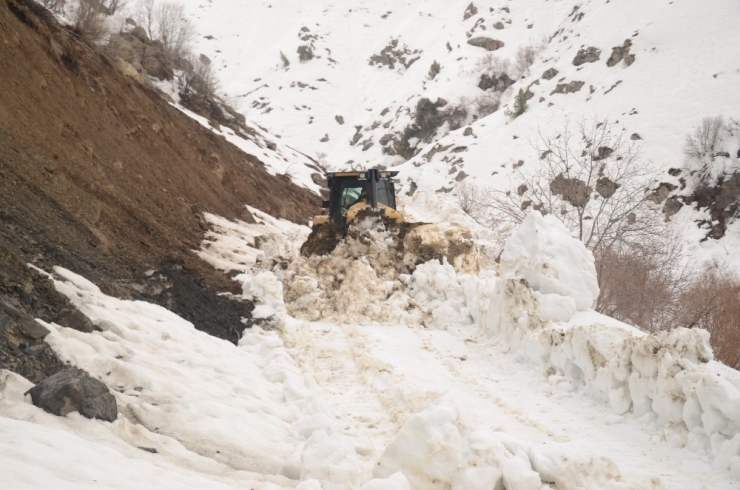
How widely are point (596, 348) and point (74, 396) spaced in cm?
458

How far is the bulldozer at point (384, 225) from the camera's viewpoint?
38.0ft

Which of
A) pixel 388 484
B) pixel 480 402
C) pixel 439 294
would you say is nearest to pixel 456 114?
pixel 439 294

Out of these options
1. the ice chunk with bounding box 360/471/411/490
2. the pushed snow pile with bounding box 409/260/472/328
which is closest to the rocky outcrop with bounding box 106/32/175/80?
the pushed snow pile with bounding box 409/260/472/328

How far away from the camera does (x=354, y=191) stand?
1391 cm

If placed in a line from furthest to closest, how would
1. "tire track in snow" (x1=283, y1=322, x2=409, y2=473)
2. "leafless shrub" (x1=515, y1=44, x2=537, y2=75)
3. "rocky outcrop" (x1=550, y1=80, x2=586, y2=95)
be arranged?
"leafless shrub" (x1=515, y1=44, x2=537, y2=75), "rocky outcrop" (x1=550, y1=80, x2=586, y2=95), "tire track in snow" (x1=283, y1=322, x2=409, y2=473)

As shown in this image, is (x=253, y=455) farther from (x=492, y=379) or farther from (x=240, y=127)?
(x=240, y=127)

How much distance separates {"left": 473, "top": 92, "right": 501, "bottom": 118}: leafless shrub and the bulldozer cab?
132 feet

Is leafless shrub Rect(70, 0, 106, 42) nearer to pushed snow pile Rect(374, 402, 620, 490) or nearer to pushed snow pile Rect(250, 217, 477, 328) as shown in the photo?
pushed snow pile Rect(250, 217, 477, 328)

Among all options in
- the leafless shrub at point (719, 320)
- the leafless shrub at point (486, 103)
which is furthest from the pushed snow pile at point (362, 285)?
the leafless shrub at point (486, 103)

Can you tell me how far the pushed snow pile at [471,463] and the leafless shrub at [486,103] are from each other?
50580 millimetres

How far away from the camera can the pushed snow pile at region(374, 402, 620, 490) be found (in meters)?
3.36

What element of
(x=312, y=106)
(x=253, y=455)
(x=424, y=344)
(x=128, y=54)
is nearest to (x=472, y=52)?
(x=312, y=106)

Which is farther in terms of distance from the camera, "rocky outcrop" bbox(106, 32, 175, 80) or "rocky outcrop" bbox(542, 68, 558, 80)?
"rocky outcrop" bbox(542, 68, 558, 80)

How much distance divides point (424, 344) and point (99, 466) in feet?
18.9
